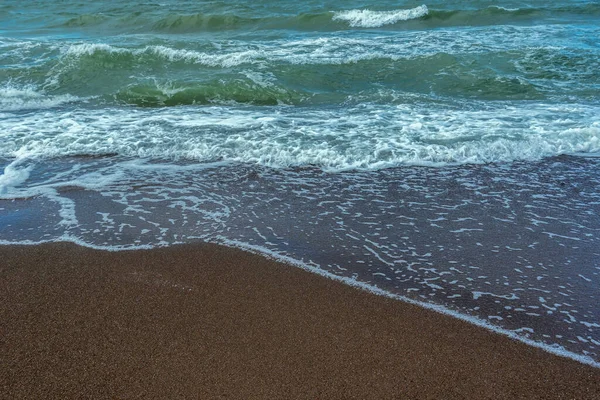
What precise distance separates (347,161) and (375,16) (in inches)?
472

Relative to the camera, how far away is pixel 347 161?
6746 millimetres

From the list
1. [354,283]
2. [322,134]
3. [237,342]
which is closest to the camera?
[237,342]

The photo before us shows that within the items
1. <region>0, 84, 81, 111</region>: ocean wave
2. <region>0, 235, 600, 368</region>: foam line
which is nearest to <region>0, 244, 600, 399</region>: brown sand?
<region>0, 235, 600, 368</region>: foam line

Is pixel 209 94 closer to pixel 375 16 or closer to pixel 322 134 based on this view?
pixel 322 134

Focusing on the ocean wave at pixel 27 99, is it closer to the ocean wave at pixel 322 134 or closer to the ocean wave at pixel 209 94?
the ocean wave at pixel 322 134

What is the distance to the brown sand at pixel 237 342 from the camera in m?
3.27

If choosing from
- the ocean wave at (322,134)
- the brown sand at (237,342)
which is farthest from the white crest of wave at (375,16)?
the brown sand at (237,342)

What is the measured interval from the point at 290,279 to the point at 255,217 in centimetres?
117

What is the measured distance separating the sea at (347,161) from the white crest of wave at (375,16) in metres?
3.21

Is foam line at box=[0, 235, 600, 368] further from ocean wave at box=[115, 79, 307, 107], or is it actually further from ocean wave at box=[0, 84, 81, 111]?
ocean wave at box=[0, 84, 81, 111]

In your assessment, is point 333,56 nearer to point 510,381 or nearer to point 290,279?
point 290,279

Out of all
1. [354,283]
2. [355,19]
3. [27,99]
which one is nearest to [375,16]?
[355,19]

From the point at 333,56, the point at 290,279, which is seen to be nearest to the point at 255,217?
the point at 290,279

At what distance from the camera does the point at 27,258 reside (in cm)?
475
